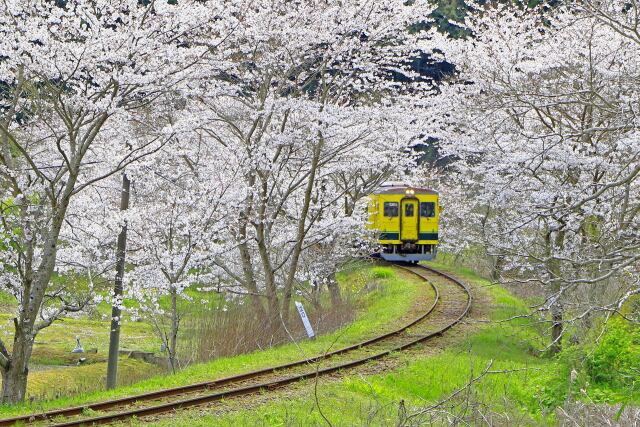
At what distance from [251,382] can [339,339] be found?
11.9 ft

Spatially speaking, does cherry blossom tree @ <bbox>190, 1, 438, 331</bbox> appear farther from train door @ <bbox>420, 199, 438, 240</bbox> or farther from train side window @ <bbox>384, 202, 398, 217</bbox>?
train door @ <bbox>420, 199, 438, 240</bbox>

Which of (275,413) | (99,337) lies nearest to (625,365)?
(275,413)

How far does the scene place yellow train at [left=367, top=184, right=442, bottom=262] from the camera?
2366 cm

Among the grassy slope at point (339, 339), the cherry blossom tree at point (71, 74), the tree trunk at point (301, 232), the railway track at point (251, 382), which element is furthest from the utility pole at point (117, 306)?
the railway track at point (251, 382)

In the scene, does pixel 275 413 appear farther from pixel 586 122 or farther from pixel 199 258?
pixel 586 122

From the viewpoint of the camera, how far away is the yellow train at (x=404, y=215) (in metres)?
23.7

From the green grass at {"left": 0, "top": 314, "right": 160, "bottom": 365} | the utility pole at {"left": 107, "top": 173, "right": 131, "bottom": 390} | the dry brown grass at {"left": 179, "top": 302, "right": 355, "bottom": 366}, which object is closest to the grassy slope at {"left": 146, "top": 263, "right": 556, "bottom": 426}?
the dry brown grass at {"left": 179, "top": 302, "right": 355, "bottom": 366}

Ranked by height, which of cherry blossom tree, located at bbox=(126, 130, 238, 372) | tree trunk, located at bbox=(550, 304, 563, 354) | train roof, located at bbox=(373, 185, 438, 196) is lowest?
tree trunk, located at bbox=(550, 304, 563, 354)

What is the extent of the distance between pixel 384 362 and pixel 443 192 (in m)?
20.4

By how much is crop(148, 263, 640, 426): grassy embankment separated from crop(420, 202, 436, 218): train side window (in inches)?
471

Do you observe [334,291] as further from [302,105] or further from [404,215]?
[302,105]

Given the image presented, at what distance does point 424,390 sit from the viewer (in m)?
10.1

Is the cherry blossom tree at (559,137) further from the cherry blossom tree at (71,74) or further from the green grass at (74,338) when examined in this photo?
the green grass at (74,338)

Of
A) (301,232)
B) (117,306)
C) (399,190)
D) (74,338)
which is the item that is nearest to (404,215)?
(399,190)
